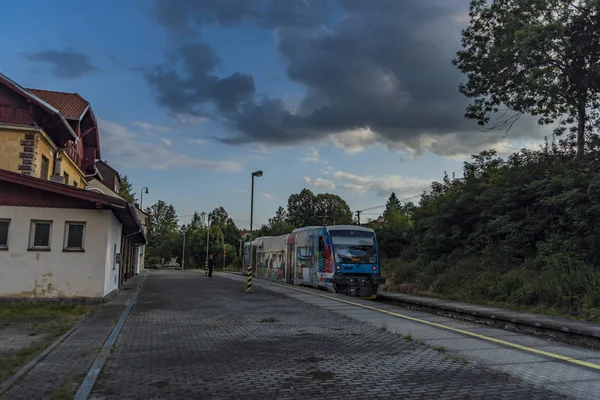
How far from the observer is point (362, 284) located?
20.4 metres

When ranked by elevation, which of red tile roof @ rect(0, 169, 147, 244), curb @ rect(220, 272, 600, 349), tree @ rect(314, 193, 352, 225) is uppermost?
tree @ rect(314, 193, 352, 225)

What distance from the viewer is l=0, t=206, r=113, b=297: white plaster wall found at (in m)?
14.0

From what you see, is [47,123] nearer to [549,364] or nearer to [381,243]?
[549,364]

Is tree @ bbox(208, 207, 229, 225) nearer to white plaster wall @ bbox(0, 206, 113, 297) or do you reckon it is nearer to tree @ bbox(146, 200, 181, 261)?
tree @ bbox(146, 200, 181, 261)

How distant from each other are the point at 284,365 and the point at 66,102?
72.9 ft

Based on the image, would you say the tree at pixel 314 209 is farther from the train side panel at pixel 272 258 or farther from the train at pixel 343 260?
the train at pixel 343 260

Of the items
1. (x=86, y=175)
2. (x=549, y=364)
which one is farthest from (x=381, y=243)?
(x=549, y=364)

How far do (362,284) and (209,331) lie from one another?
1173cm

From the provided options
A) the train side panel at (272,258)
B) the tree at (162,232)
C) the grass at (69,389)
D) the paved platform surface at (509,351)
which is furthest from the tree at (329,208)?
the grass at (69,389)

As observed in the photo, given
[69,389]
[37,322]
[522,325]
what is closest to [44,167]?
[37,322]

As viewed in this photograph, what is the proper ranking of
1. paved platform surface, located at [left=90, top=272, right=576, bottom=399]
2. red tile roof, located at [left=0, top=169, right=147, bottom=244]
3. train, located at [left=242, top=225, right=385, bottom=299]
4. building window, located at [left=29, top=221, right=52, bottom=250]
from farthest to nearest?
train, located at [left=242, top=225, right=385, bottom=299]
building window, located at [left=29, top=221, right=52, bottom=250]
red tile roof, located at [left=0, top=169, right=147, bottom=244]
paved platform surface, located at [left=90, top=272, right=576, bottom=399]

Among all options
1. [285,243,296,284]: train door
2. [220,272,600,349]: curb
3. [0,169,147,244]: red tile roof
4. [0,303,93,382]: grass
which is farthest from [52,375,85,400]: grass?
[285,243,296,284]: train door

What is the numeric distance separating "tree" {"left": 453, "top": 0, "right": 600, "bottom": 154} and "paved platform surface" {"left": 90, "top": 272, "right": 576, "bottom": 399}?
55.4ft

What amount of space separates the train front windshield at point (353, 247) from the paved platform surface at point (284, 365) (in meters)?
9.44
